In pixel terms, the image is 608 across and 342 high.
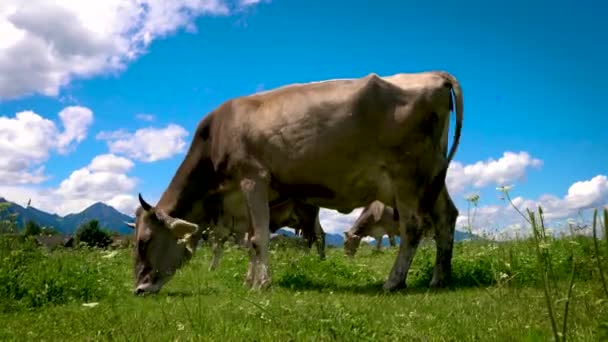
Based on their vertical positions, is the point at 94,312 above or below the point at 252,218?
below

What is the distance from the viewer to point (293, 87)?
10469mm

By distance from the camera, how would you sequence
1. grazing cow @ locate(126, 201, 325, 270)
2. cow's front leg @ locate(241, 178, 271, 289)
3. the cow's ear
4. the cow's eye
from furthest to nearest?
grazing cow @ locate(126, 201, 325, 270) → the cow's eye → the cow's ear → cow's front leg @ locate(241, 178, 271, 289)

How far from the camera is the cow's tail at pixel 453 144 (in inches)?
373

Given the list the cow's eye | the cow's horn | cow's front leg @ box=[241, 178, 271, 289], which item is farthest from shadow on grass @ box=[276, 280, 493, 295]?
the cow's horn

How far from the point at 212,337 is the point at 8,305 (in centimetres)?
492

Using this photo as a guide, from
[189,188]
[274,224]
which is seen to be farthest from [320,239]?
[189,188]

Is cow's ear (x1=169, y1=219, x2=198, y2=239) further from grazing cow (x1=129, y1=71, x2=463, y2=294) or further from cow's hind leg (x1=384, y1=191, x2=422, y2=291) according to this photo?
cow's hind leg (x1=384, y1=191, x2=422, y2=291)

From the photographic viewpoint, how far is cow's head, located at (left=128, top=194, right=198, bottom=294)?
10594mm

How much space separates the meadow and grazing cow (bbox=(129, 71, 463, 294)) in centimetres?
78

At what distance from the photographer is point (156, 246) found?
10.8 meters

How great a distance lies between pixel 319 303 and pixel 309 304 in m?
0.15

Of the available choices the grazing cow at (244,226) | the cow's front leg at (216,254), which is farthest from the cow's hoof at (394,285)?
the cow's front leg at (216,254)

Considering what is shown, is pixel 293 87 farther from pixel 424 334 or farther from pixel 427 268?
pixel 424 334

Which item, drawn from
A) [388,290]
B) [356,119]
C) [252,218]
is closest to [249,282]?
[252,218]
